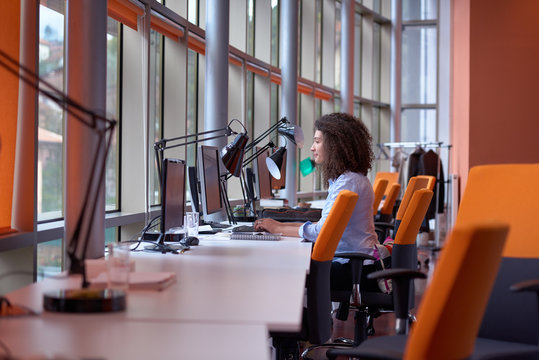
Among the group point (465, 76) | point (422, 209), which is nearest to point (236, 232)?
point (422, 209)

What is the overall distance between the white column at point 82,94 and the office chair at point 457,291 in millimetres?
1589

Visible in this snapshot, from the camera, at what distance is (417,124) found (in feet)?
44.0

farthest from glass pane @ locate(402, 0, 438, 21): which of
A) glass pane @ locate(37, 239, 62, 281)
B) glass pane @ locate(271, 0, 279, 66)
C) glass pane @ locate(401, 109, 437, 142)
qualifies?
glass pane @ locate(37, 239, 62, 281)

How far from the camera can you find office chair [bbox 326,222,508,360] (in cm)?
134

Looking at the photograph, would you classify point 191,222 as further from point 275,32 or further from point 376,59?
point 376,59

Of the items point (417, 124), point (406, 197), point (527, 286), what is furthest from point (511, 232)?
point (417, 124)

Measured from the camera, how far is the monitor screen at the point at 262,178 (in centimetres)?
508

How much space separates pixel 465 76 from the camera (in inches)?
365

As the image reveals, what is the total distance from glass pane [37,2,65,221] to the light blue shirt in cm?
156

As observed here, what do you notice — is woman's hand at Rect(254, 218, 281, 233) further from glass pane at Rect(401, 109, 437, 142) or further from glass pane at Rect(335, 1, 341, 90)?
glass pane at Rect(401, 109, 437, 142)

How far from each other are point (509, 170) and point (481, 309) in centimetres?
110

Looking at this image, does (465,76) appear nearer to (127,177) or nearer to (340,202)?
(127,177)

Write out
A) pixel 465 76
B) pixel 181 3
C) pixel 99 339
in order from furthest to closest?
pixel 465 76 < pixel 181 3 < pixel 99 339

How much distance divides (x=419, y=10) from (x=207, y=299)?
12.6 meters
